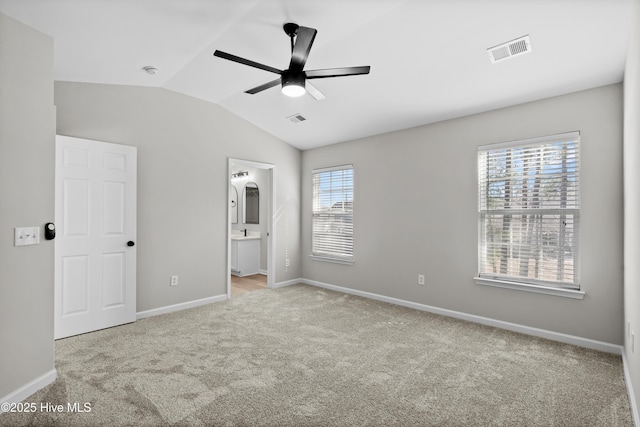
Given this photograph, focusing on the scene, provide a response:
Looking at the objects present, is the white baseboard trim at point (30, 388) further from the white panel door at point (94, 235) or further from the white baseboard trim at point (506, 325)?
the white baseboard trim at point (506, 325)

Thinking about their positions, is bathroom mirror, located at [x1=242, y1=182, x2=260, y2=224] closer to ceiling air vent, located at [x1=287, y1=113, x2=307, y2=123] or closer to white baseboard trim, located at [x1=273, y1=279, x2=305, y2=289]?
white baseboard trim, located at [x1=273, y1=279, x2=305, y2=289]

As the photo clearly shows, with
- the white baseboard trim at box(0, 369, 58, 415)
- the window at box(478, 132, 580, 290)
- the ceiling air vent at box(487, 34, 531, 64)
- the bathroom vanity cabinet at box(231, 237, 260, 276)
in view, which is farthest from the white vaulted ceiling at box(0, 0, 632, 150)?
the bathroom vanity cabinet at box(231, 237, 260, 276)

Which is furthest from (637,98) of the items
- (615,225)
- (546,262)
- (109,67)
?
(109,67)

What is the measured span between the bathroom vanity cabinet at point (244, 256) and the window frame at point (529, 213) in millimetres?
4333

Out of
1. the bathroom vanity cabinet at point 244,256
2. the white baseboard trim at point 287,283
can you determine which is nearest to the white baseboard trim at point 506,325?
the white baseboard trim at point 287,283

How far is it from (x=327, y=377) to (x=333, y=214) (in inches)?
128

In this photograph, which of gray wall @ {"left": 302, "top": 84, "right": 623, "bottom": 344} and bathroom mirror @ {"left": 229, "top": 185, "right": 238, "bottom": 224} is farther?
bathroom mirror @ {"left": 229, "top": 185, "right": 238, "bottom": 224}

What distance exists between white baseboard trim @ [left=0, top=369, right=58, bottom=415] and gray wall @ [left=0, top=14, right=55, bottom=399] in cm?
3

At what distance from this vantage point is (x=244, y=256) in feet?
21.8

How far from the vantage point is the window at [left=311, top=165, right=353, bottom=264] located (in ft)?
17.5

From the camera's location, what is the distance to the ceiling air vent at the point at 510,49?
2.66 m

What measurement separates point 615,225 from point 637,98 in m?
1.39

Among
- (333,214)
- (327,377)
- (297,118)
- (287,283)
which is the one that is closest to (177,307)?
(287,283)

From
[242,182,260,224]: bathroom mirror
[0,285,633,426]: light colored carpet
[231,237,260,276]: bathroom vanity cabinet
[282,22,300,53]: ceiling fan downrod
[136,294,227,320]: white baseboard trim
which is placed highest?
[282,22,300,53]: ceiling fan downrod
